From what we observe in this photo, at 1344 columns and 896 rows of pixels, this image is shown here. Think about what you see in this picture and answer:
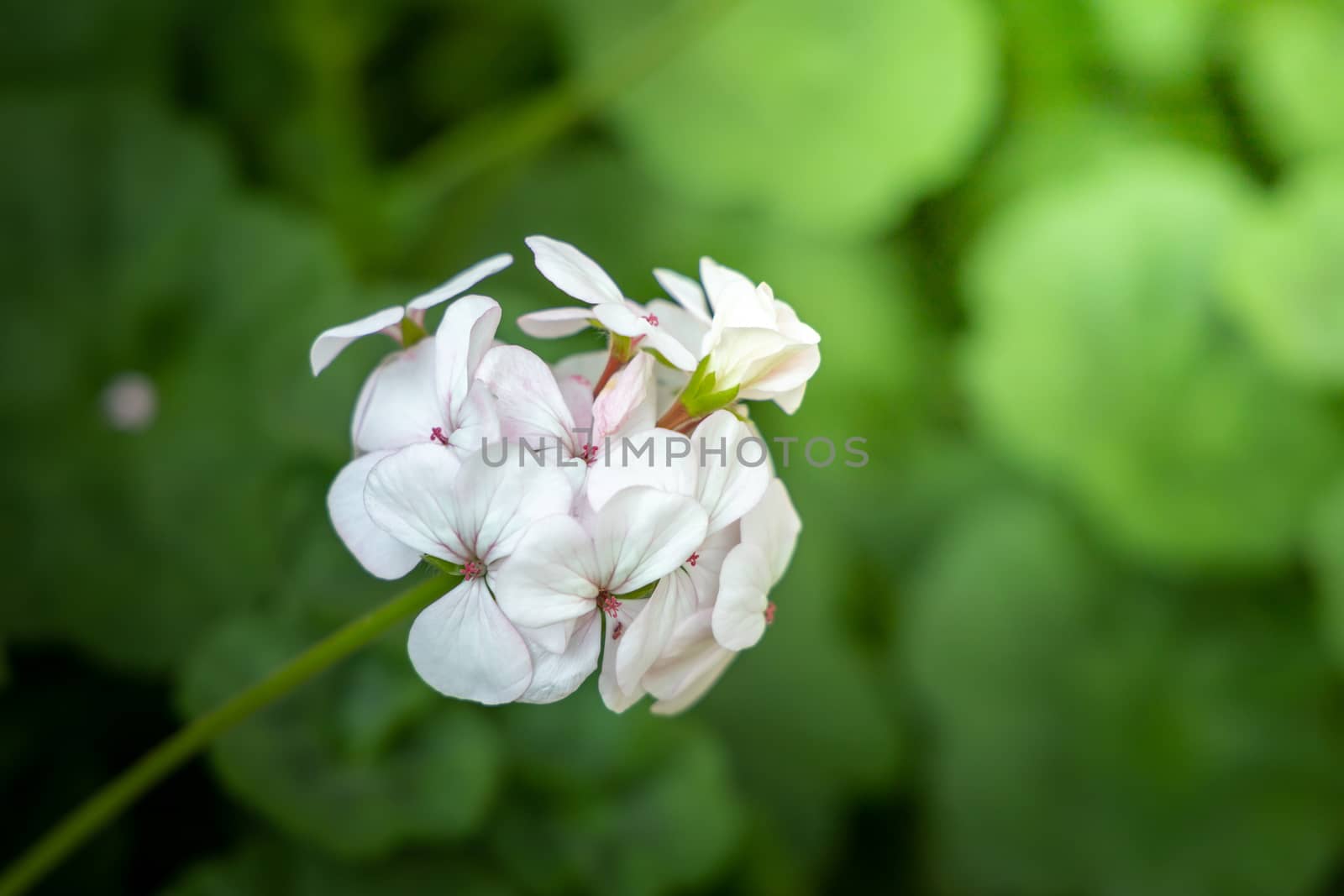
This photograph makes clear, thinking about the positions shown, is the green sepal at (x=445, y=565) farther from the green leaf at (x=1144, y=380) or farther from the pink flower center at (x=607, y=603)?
the green leaf at (x=1144, y=380)

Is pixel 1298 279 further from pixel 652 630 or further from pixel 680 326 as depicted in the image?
pixel 652 630

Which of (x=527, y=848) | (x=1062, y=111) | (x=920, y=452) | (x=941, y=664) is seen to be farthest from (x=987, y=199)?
(x=527, y=848)

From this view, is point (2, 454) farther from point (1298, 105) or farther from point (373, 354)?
point (1298, 105)

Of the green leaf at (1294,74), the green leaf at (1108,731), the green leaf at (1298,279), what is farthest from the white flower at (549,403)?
the green leaf at (1294,74)

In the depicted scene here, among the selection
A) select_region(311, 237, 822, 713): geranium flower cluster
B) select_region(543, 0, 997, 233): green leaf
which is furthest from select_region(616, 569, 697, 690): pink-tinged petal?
select_region(543, 0, 997, 233): green leaf

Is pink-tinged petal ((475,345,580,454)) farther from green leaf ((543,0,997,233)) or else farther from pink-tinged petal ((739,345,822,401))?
green leaf ((543,0,997,233))

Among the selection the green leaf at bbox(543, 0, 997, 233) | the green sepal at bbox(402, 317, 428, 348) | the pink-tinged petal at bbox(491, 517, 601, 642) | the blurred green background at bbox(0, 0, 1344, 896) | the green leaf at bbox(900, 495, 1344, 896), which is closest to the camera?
the pink-tinged petal at bbox(491, 517, 601, 642)
